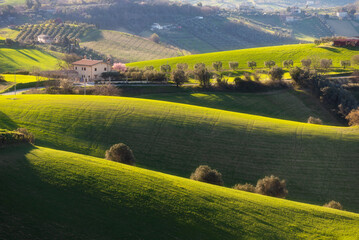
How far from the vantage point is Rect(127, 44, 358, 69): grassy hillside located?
126 m

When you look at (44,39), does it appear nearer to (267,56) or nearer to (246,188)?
(267,56)

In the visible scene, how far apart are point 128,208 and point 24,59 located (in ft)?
404

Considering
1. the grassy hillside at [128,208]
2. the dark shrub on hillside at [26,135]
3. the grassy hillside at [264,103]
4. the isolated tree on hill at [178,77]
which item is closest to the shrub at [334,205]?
the grassy hillside at [128,208]

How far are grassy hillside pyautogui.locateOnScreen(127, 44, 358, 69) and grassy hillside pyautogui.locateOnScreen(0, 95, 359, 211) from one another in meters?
64.4

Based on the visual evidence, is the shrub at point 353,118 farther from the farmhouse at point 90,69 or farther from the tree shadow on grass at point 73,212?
the farmhouse at point 90,69

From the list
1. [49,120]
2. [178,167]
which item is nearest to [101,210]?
[178,167]

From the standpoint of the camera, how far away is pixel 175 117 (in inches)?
2383

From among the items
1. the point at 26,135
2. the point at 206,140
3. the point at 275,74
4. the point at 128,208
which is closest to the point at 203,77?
the point at 275,74

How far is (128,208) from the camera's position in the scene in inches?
1238

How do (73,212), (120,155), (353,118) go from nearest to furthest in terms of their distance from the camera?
(73,212), (120,155), (353,118)

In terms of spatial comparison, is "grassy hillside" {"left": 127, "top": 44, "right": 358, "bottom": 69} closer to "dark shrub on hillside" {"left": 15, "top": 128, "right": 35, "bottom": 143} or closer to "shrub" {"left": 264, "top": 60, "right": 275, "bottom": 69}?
"shrub" {"left": 264, "top": 60, "right": 275, "bottom": 69}

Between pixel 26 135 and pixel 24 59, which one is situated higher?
pixel 24 59

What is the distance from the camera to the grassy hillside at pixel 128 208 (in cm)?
2922

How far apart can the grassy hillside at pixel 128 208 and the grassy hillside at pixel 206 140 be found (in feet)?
40.2
